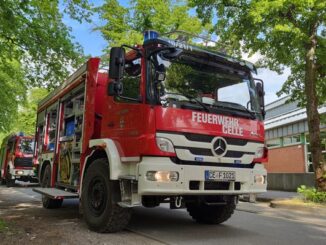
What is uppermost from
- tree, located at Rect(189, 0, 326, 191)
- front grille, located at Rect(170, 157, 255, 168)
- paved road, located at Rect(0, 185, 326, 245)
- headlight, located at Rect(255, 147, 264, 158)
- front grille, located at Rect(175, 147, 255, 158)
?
tree, located at Rect(189, 0, 326, 191)

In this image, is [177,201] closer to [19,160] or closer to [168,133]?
[168,133]

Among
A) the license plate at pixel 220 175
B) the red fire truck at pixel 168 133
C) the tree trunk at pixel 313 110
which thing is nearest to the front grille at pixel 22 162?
the tree trunk at pixel 313 110

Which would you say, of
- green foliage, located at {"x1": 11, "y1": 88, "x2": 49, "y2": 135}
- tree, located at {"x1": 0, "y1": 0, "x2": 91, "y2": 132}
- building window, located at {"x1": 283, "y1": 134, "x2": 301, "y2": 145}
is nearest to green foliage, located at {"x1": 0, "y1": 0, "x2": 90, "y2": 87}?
tree, located at {"x1": 0, "y1": 0, "x2": 91, "y2": 132}

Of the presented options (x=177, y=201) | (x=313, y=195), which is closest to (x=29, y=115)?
(x=313, y=195)

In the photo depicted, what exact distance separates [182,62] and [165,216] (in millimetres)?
4000

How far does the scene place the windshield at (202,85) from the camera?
6.76m

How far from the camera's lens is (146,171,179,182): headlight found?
6.36 meters

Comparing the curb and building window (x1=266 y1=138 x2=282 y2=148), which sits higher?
building window (x1=266 y1=138 x2=282 y2=148)

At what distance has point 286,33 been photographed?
13961 mm

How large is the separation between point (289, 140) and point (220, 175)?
24.5 metres

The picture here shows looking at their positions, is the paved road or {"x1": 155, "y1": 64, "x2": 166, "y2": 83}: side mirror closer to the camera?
{"x1": 155, "y1": 64, "x2": 166, "y2": 83}: side mirror

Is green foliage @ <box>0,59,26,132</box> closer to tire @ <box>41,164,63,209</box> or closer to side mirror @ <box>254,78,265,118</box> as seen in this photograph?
tire @ <box>41,164,63,209</box>

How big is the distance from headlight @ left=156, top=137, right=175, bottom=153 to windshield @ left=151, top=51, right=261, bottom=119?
555 mm

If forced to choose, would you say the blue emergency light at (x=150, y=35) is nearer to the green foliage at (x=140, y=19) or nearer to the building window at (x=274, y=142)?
the green foliage at (x=140, y=19)
